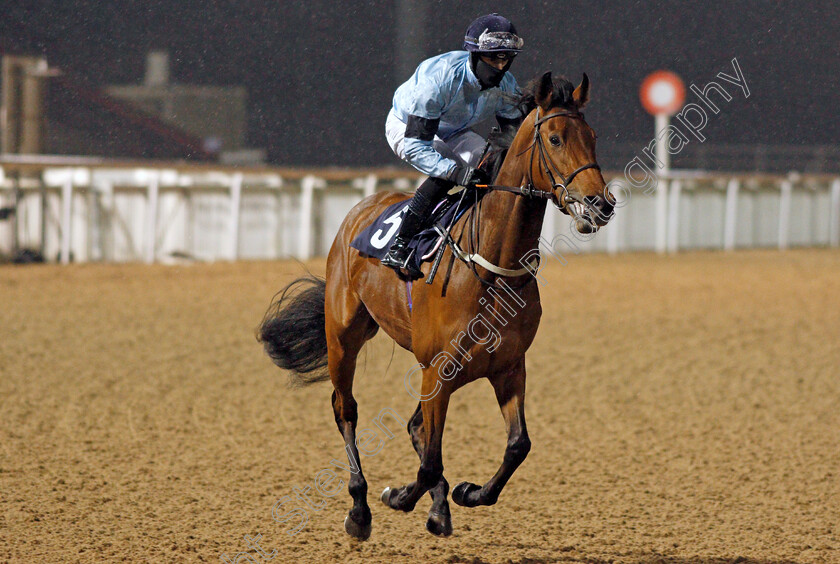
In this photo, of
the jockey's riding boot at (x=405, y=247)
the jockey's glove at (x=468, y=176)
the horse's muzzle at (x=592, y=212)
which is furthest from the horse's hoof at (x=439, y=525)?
the horse's muzzle at (x=592, y=212)

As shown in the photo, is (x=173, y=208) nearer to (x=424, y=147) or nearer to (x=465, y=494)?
(x=424, y=147)

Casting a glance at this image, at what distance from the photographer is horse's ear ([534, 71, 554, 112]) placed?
3.37 meters

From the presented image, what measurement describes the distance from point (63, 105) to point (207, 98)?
20.3 feet

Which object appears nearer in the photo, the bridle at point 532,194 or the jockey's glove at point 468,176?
the bridle at point 532,194

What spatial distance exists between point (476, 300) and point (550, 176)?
0.64 metres

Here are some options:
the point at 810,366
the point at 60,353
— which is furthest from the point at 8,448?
the point at 810,366

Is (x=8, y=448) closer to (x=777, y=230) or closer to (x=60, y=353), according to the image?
(x=60, y=353)

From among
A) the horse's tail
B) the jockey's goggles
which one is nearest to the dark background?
the horse's tail

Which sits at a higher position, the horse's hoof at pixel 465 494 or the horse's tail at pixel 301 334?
the horse's tail at pixel 301 334

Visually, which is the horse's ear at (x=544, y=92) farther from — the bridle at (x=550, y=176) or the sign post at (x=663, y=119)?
the sign post at (x=663, y=119)

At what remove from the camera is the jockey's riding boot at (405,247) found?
4035mm

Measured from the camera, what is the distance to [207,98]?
2598cm

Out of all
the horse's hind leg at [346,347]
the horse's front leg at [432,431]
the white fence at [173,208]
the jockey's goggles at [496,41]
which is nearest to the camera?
the jockey's goggles at [496,41]

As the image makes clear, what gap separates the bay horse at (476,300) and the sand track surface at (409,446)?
417mm
